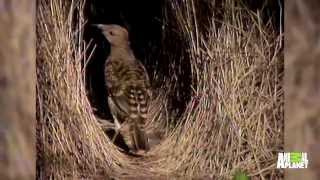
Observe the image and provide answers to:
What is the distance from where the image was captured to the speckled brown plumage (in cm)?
389

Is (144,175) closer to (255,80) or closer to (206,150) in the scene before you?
(206,150)

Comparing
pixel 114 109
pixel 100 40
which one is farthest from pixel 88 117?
pixel 100 40

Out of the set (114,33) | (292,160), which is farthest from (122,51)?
(292,160)

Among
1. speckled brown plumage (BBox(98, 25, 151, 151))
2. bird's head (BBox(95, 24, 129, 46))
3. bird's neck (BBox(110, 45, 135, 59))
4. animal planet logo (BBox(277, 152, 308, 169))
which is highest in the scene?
bird's head (BBox(95, 24, 129, 46))

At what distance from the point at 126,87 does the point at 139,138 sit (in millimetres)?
352

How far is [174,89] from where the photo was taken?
392cm

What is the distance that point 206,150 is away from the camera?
3.93m

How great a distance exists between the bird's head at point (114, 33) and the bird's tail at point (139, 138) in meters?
0.56

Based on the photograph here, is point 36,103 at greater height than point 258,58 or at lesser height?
lesser

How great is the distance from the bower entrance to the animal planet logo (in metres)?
0.73

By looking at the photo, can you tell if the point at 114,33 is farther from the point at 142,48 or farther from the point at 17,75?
the point at 17,75

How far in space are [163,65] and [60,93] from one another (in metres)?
0.70

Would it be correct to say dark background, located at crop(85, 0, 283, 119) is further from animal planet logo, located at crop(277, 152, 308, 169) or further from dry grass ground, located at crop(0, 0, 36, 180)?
animal planet logo, located at crop(277, 152, 308, 169)

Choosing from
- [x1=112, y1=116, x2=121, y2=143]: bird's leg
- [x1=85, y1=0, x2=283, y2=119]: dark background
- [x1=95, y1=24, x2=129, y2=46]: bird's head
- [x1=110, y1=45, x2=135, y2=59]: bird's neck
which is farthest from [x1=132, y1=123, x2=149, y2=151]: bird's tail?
[x1=95, y1=24, x2=129, y2=46]: bird's head
